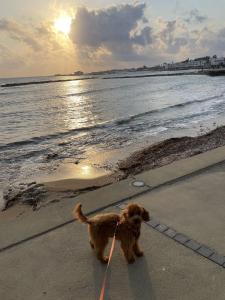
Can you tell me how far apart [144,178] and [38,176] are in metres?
4.58

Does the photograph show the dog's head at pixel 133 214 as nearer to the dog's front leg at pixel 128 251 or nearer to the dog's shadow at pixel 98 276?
the dog's front leg at pixel 128 251

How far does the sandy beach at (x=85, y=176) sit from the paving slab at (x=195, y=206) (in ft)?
6.35

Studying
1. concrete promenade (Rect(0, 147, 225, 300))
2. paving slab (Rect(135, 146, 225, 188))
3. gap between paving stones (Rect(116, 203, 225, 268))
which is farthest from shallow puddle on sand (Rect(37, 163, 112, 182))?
gap between paving stones (Rect(116, 203, 225, 268))

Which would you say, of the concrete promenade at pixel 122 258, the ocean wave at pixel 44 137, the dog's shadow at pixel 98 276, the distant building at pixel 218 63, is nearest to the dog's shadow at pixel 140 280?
the concrete promenade at pixel 122 258

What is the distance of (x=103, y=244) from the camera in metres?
3.68

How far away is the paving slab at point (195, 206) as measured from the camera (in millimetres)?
4188

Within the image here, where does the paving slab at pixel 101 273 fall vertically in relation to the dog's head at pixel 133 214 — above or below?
below

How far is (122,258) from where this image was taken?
151 inches

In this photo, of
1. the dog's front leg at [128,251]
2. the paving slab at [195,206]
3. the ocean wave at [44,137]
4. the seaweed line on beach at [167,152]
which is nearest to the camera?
the dog's front leg at [128,251]

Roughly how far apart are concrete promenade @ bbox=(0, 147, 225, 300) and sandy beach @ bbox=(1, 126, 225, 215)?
56.4 inches

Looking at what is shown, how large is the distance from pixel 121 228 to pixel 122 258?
1.67ft

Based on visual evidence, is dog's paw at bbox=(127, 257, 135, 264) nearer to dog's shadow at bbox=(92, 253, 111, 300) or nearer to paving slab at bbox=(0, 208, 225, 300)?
paving slab at bbox=(0, 208, 225, 300)

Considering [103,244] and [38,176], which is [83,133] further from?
[103,244]

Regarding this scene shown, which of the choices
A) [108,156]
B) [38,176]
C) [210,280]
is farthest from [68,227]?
[108,156]
